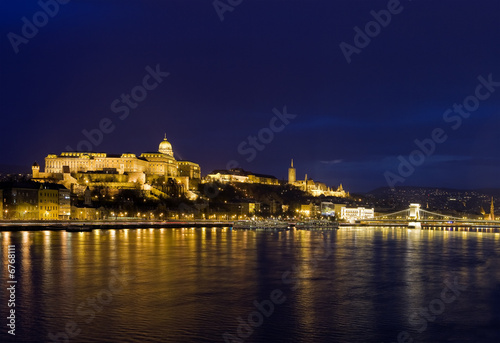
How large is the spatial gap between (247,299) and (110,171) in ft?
→ 229

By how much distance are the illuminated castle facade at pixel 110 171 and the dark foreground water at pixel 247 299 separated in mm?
52348

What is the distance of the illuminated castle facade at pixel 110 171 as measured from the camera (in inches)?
3009

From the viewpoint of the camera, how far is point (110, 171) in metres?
81.7

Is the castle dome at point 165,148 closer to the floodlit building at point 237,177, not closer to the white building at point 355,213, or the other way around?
the floodlit building at point 237,177

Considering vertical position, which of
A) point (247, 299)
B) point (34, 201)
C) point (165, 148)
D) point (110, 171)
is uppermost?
point (165, 148)

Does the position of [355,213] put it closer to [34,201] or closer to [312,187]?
[312,187]

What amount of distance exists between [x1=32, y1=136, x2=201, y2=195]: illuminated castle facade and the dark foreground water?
52348mm

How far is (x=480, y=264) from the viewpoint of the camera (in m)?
23.8

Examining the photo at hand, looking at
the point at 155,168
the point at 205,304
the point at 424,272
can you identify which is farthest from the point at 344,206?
the point at 205,304

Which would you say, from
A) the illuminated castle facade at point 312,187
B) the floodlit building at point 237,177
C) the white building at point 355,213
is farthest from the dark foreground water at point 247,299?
the illuminated castle facade at point 312,187

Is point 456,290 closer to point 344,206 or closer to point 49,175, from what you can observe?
point 49,175

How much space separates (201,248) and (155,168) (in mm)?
59507

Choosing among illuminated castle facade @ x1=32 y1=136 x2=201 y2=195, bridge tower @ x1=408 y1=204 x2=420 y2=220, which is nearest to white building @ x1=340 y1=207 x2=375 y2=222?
bridge tower @ x1=408 y1=204 x2=420 y2=220

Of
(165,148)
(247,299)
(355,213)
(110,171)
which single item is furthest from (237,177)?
(247,299)
